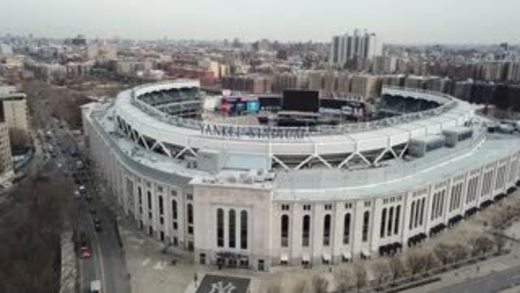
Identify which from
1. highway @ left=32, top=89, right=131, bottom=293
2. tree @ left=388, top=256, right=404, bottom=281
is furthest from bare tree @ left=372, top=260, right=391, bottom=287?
highway @ left=32, top=89, right=131, bottom=293

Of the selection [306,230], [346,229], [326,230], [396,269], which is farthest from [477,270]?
[306,230]

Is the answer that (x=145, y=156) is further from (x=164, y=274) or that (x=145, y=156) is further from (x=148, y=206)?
(x=164, y=274)

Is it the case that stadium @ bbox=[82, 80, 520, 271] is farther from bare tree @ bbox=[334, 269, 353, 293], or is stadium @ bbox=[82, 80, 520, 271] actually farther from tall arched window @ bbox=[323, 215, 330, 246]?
bare tree @ bbox=[334, 269, 353, 293]

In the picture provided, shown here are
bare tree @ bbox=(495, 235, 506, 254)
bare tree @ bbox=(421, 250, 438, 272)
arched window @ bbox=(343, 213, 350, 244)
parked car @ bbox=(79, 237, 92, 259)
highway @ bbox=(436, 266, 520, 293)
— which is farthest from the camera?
bare tree @ bbox=(495, 235, 506, 254)

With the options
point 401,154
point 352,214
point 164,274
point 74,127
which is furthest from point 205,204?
point 74,127

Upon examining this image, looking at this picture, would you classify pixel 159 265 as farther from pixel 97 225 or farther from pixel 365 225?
pixel 365 225
